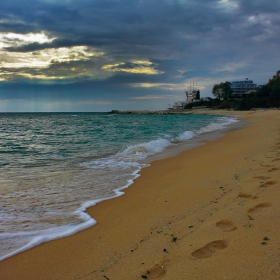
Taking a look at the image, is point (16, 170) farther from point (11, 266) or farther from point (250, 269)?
point (250, 269)

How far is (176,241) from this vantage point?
2.60 m

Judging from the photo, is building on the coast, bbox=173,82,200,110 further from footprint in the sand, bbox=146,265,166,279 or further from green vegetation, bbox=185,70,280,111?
footprint in the sand, bbox=146,265,166,279

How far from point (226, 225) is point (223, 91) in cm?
11599

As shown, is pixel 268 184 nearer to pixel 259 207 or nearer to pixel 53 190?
pixel 259 207

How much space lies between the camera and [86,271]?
2281 mm

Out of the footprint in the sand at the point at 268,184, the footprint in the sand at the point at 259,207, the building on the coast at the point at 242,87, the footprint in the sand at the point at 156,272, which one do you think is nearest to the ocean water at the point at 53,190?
the footprint in the sand at the point at 156,272

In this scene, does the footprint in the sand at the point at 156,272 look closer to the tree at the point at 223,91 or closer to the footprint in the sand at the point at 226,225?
the footprint in the sand at the point at 226,225

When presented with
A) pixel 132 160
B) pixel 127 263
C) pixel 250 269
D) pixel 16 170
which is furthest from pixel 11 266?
pixel 132 160

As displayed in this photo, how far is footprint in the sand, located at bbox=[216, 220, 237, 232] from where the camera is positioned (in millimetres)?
2680

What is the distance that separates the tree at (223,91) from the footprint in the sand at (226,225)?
111295 mm

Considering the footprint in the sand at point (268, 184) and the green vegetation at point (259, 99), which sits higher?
the green vegetation at point (259, 99)

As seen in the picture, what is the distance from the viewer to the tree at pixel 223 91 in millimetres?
106438

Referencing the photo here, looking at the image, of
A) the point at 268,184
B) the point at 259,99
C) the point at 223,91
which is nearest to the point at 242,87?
the point at 223,91

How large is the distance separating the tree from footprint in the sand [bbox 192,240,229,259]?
367ft
